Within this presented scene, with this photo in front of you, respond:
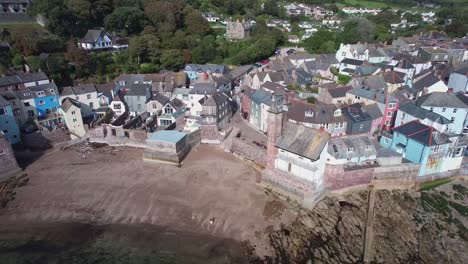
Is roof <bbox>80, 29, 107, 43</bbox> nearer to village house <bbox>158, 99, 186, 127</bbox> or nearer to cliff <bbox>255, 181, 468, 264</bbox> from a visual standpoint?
village house <bbox>158, 99, 186, 127</bbox>

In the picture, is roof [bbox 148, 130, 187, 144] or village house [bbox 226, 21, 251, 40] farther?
village house [bbox 226, 21, 251, 40]

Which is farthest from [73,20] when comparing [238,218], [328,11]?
[328,11]

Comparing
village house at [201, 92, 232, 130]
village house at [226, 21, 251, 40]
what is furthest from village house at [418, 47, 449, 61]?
village house at [201, 92, 232, 130]

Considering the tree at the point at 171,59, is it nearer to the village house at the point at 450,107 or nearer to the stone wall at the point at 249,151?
the stone wall at the point at 249,151

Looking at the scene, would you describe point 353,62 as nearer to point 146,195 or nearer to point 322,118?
point 322,118

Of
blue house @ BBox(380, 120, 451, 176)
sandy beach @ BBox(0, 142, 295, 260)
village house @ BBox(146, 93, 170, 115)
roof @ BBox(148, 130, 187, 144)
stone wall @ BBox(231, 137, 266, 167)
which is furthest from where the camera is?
village house @ BBox(146, 93, 170, 115)

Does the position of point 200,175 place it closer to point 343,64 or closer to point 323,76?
point 323,76
